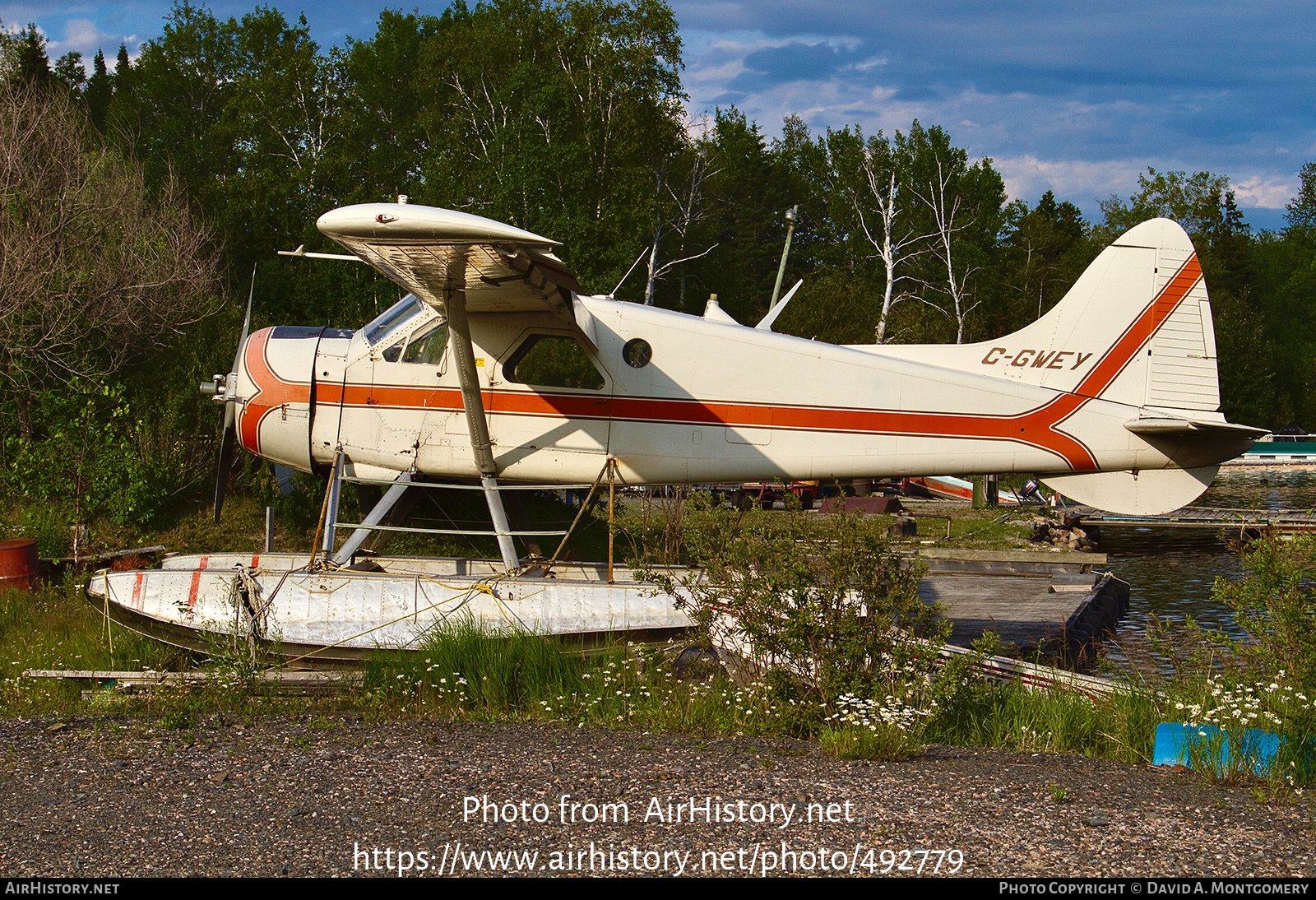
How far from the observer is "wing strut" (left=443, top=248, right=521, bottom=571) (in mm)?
7512

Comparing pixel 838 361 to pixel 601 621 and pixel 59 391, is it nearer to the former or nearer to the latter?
pixel 601 621

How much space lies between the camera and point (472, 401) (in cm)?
800

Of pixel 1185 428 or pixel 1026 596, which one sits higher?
pixel 1185 428

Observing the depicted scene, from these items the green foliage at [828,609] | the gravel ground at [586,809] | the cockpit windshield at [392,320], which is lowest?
the gravel ground at [586,809]

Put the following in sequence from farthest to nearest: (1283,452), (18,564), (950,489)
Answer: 1. (1283,452)
2. (950,489)
3. (18,564)

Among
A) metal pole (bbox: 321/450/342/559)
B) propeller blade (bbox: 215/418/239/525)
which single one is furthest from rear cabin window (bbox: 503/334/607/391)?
propeller blade (bbox: 215/418/239/525)

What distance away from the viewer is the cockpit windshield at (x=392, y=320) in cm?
867

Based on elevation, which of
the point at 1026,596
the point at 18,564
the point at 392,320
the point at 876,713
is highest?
the point at 392,320

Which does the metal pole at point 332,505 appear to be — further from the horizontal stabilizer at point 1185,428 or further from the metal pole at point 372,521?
the horizontal stabilizer at point 1185,428

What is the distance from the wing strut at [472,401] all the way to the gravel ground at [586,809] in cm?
276

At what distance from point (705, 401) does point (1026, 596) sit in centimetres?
647

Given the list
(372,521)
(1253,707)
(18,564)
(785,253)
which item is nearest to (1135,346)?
(1253,707)

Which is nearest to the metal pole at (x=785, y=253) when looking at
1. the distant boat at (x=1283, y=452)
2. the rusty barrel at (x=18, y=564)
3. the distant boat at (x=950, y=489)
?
the distant boat at (x=950, y=489)

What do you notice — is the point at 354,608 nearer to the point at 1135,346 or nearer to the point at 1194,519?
the point at 1135,346
